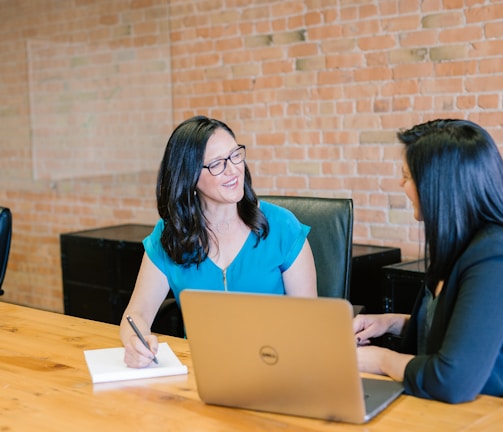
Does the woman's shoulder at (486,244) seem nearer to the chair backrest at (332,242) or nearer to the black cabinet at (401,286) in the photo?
the chair backrest at (332,242)

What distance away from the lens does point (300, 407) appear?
151cm

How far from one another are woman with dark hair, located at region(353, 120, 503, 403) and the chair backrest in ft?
2.65

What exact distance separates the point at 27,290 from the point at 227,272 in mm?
3339

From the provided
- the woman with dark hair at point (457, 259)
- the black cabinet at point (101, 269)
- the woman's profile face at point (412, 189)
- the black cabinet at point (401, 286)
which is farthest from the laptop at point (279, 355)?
the black cabinet at point (101, 269)

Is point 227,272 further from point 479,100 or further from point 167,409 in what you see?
point 479,100

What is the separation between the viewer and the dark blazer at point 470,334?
1.51m

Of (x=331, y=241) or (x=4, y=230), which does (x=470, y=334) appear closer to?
(x=331, y=241)

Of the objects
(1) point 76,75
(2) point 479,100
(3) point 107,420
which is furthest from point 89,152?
(3) point 107,420

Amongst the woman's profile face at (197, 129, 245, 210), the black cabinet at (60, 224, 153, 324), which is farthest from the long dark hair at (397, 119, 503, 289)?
the black cabinet at (60, 224, 153, 324)

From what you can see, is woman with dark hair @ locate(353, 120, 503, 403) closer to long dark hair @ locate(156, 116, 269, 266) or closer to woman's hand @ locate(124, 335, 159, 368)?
woman's hand @ locate(124, 335, 159, 368)

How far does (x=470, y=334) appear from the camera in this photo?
1510mm

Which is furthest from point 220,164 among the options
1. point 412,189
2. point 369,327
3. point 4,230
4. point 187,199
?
point 4,230

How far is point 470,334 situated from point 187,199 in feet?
3.61

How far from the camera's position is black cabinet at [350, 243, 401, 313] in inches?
133
